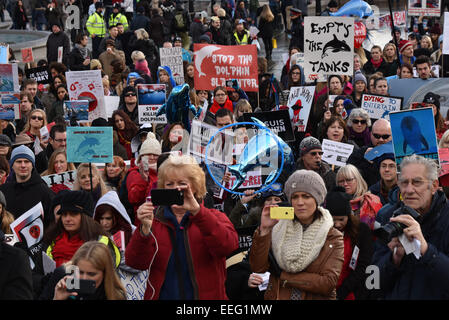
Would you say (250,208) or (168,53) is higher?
(168,53)

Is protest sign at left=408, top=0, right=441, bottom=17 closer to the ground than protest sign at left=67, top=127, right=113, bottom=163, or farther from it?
farther from it

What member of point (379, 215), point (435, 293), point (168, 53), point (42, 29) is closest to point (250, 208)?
point (379, 215)

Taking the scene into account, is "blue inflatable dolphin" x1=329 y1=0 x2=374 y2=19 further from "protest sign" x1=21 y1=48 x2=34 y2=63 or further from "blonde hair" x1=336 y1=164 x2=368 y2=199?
"blonde hair" x1=336 y1=164 x2=368 y2=199

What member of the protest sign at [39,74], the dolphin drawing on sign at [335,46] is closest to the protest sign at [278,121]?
the dolphin drawing on sign at [335,46]

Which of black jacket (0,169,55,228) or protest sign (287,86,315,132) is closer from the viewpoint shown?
black jacket (0,169,55,228)

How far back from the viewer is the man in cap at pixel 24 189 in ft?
23.3

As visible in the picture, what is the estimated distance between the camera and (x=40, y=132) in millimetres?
9781

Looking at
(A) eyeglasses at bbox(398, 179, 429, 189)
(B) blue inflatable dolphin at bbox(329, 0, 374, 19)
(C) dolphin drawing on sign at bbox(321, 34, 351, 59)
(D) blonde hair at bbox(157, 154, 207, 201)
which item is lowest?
(A) eyeglasses at bbox(398, 179, 429, 189)

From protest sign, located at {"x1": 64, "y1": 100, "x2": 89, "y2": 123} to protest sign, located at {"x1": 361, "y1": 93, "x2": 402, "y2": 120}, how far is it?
3594mm

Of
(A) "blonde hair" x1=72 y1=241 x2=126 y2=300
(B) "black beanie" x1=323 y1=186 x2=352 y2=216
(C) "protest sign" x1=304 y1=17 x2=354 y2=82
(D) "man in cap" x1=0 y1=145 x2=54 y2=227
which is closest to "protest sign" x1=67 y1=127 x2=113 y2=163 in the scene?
(D) "man in cap" x1=0 y1=145 x2=54 y2=227

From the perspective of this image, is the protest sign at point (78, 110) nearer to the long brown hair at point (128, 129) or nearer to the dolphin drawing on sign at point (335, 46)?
the long brown hair at point (128, 129)

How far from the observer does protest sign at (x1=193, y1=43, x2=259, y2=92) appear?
35.9 feet

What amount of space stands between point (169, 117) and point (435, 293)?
214 inches
